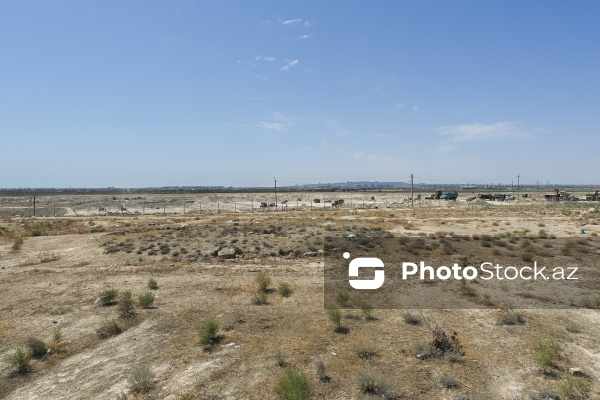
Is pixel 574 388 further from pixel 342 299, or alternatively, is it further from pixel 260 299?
pixel 260 299

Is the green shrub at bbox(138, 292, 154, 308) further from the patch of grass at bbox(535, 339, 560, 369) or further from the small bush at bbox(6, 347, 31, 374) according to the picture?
the patch of grass at bbox(535, 339, 560, 369)

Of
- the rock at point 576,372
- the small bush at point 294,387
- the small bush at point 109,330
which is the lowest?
Result: the small bush at point 109,330

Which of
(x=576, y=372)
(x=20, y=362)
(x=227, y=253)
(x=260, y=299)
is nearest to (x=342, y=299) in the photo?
(x=260, y=299)

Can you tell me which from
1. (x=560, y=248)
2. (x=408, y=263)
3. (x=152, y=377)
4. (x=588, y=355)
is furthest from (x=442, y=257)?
(x=152, y=377)

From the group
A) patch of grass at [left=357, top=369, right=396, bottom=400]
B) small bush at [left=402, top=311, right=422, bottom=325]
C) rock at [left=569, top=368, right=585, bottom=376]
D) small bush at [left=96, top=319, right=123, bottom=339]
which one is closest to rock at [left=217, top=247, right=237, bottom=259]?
small bush at [left=96, top=319, right=123, bottom=339]

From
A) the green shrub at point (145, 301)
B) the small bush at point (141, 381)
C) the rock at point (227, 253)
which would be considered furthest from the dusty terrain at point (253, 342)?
the rock at point (227, 253)

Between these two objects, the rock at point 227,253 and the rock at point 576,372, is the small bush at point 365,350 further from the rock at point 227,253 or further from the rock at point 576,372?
the rock at point 227,253
